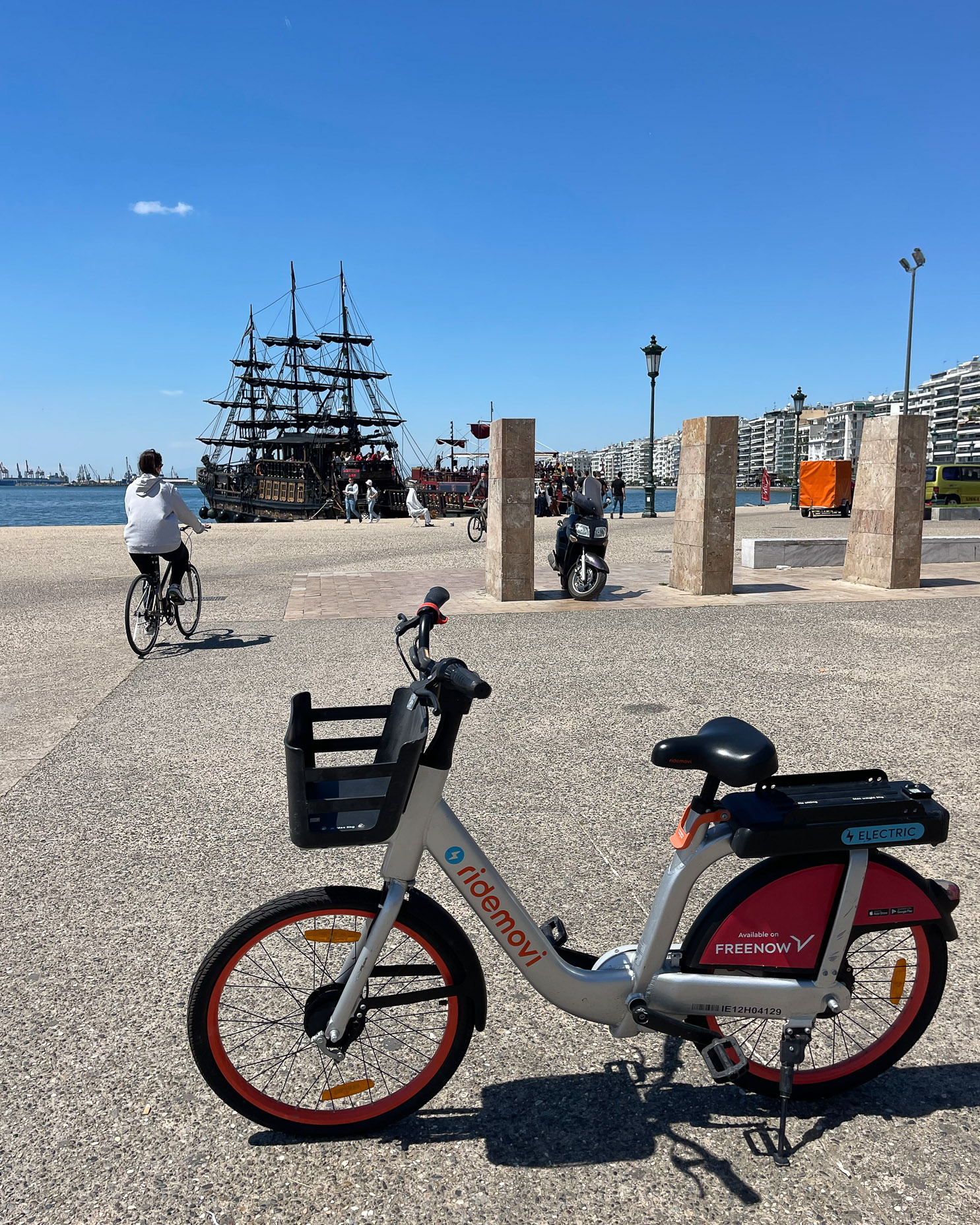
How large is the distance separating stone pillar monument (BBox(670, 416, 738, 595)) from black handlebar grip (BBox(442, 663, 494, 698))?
9340mm

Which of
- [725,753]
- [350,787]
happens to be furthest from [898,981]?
[350,787]

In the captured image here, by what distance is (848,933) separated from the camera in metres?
2.05

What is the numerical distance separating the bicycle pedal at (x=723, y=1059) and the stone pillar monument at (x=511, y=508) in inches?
340

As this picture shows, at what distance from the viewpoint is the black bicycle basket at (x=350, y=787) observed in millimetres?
1823

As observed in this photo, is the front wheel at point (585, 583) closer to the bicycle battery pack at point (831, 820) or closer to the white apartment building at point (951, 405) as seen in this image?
the bicycle battery pack at point (831, 820)

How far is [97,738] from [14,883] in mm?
1955

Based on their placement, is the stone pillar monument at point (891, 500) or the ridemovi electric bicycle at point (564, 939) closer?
the ridemovi electric bicycle at point (564, 939)

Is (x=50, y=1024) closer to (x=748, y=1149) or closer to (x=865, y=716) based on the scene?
(x=748, y=1149)

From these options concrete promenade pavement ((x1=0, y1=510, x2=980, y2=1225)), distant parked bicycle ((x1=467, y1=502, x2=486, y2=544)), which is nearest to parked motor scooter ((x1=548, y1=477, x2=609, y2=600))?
concrete promenade pavement ((x1=0, y1=510, x2=980, y2=1225))

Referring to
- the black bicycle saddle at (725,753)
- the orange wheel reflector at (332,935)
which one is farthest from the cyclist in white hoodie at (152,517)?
the black bicycle saddle at (725,753)

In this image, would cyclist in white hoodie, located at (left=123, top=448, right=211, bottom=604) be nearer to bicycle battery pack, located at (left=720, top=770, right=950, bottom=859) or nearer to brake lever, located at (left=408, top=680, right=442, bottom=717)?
brake lever, located at (left=408, top=680, right=442, bottom=717)

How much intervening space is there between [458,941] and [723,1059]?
27.7 inches

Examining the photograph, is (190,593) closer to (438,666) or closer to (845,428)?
(438,666)

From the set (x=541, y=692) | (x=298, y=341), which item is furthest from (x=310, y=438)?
(x=541, y=692)
